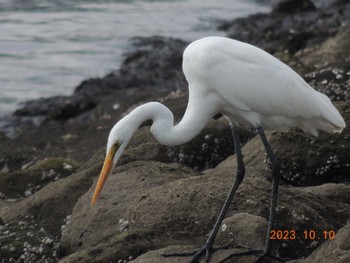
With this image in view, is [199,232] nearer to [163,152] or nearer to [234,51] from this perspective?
[234,51]

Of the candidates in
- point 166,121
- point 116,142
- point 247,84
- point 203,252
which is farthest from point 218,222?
point 247,84

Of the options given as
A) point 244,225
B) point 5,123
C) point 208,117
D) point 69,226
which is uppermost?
point 208,117

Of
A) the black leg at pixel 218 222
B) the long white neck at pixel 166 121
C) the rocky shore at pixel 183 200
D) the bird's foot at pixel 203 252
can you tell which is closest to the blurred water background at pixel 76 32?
the rocky shore at pixel 183 200

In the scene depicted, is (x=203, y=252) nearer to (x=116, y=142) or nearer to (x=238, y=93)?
(x=116, y=142)

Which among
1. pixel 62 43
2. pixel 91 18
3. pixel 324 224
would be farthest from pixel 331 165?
pixel 91 18

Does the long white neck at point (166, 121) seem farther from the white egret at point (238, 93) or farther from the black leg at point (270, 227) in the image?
the black leg at point (270, 227)

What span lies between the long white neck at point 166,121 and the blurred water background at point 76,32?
9230 mm

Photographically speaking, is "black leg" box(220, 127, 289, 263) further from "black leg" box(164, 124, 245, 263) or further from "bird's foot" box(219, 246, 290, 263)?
"black leg" box(164, 124, 245, 263)

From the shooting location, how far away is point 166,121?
6246mm

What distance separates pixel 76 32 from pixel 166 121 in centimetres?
1464

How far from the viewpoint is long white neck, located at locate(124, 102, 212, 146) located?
6.07m

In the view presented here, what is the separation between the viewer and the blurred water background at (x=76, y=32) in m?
17.0

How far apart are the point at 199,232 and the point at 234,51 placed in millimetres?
1384

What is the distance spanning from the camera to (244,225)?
5914 mm
